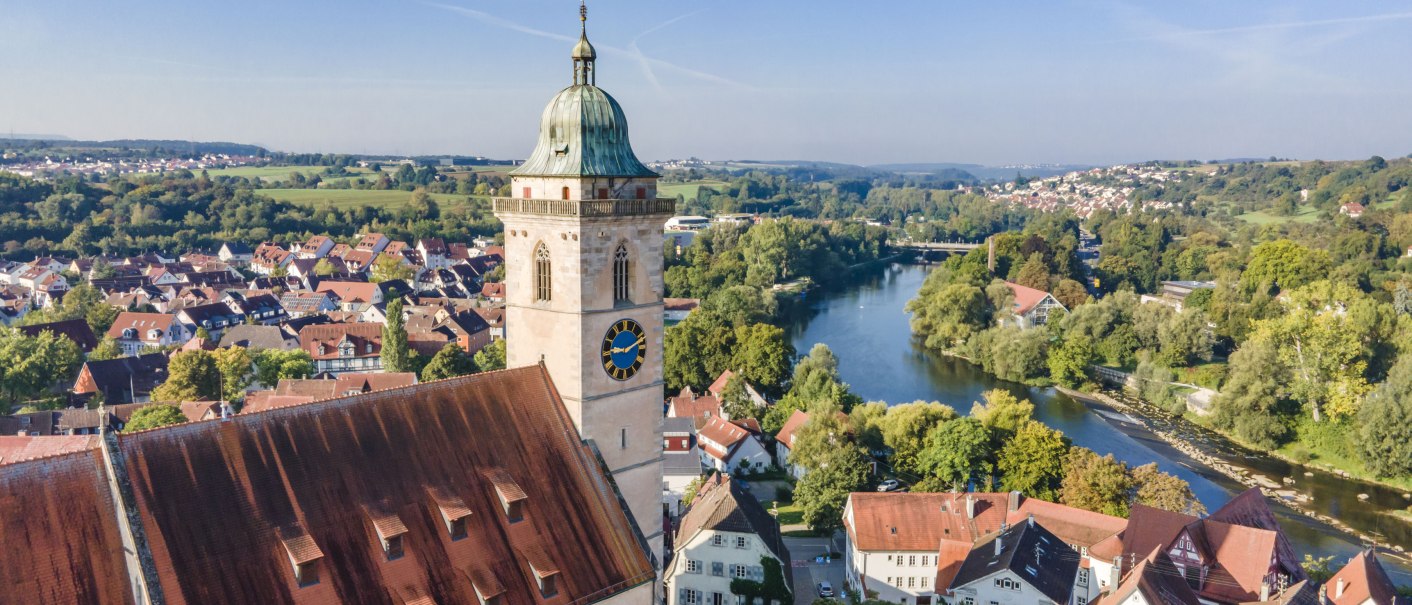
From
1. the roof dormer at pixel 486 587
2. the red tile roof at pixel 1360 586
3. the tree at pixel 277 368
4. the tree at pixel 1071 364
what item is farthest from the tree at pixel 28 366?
the tree at pixel 1071 364

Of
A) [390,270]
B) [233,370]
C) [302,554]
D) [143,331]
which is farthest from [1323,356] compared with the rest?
[390,270]

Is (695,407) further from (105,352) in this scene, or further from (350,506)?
(350,506)

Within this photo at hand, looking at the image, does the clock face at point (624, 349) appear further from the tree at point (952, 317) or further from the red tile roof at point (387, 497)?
the tree at point (952, 317)

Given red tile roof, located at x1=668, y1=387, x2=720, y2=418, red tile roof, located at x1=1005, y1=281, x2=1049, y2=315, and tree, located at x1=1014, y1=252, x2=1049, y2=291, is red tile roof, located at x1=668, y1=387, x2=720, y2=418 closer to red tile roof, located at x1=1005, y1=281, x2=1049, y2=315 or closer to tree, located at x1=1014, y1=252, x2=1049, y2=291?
red tile roof, located at x1=1005, y1=281, x2=1049, y2=315

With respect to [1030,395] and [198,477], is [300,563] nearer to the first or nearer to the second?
[198,477]

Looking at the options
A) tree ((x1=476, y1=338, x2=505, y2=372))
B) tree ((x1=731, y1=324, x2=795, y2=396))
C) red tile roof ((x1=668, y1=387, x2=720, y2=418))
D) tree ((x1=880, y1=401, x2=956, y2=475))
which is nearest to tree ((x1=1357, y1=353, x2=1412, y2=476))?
tree ((x1=880, y1=401, x2=956, y2=475))

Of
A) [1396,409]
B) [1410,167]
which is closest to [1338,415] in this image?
[1396,409]
